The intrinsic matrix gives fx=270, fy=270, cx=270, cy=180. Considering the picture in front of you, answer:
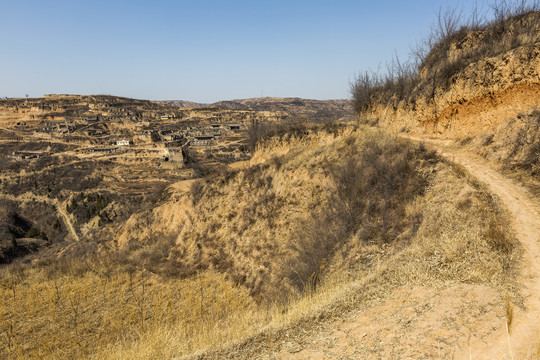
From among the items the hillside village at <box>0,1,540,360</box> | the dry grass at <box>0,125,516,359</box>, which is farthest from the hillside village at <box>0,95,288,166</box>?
the dry grass at <box>0,125,516,359</box>

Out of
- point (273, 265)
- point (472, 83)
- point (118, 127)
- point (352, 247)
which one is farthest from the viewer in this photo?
point (118, 127)

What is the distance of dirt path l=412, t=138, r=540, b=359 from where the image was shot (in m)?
3.06

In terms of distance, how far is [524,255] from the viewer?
4.80 metres

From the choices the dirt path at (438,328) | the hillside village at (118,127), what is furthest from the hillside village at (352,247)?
the hillside village at (118,127)

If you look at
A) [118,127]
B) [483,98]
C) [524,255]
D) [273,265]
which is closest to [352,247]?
[524,255]

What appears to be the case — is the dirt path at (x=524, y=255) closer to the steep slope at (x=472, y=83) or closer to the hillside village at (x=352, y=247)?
the hillside village at (x=352, y=247)

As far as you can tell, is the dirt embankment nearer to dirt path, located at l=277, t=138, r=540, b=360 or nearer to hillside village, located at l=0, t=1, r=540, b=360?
hillside village, located at l=0, t=1, r=540, b=360

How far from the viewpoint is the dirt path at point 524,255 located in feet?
10.0

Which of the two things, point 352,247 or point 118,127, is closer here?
point 352,247

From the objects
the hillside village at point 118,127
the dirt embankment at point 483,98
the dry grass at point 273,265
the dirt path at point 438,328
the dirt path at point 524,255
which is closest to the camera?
the dirt path at point 524,255

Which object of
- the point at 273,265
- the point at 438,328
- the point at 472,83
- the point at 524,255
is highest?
the point at 472,83

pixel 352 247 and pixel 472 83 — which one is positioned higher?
pixel 472 83

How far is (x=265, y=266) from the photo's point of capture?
37.7 feet

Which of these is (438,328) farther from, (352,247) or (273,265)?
(273,265)
